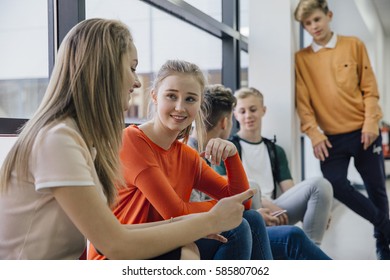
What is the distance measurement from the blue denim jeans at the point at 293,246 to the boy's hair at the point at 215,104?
33 centimetres

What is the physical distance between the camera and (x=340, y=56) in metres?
1.74

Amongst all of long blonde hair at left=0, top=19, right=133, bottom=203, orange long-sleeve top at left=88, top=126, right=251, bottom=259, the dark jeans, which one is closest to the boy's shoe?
the dark jeans

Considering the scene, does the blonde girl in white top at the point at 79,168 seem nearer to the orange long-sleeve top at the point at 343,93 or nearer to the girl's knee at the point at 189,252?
the girl's knee at the point at 189,252

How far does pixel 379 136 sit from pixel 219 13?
76 cm

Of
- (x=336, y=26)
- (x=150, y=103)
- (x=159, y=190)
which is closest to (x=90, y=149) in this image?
(x=159, y=190)

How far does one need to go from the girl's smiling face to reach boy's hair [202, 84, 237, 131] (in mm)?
225

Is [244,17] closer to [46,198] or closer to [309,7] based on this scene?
[309,7]

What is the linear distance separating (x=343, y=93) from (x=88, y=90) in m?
1.24

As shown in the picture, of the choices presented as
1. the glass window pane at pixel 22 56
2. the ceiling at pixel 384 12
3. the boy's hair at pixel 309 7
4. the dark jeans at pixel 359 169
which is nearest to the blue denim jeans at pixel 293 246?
the glass window pane at pixel 22 56

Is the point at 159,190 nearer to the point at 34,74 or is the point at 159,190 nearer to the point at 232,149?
the point at 232,149

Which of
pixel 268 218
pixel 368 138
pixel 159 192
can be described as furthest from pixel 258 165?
pixel 159 192

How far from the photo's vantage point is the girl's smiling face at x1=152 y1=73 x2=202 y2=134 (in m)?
0.98

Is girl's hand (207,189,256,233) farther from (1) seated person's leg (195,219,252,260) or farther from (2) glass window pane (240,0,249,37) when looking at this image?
(2) glass window pane (240,0,249,37)

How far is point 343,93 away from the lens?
1733mm
